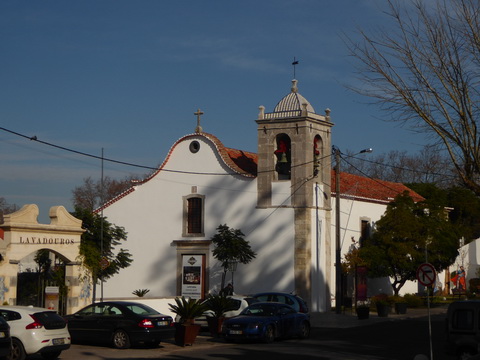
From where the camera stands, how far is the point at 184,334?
2458 cm

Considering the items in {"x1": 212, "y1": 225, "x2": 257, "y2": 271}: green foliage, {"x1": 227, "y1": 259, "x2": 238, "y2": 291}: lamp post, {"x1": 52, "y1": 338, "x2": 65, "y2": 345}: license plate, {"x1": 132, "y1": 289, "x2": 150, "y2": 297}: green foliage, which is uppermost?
{"x1": 212, "y1": 225, "x2": 257, "y2": 271}: green foliage


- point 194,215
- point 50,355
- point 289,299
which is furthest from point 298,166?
point 50,355

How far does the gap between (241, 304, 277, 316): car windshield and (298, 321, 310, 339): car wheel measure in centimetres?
142

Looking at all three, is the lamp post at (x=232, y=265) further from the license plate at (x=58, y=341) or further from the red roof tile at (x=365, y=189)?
the license plate at (x=58, y=341)

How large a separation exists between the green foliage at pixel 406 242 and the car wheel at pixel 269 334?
18218mm

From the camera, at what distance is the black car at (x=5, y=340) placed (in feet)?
57.4

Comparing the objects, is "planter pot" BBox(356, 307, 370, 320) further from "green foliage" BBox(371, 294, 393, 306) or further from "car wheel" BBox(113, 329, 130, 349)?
"car wheel" BBox(113, 329, 130, 349)

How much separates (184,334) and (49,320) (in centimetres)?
586

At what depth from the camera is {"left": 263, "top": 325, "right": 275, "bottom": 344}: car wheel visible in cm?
2506

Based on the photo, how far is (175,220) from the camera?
143ft

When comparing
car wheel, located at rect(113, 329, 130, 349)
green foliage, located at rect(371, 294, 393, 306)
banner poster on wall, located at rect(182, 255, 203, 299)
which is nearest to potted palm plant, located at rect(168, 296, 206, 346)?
car wheel, located at rect(113, 329, 130, 349)

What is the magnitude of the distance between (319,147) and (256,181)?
3934 mm

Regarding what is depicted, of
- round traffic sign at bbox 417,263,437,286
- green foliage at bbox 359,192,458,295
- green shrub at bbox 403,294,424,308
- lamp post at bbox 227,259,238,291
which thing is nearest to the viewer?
round traffic sign at bbox 417,263,437,286

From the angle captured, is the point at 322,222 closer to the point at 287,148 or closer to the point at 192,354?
the point at 287,148
